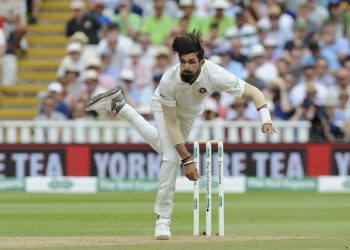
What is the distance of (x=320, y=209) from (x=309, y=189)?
10.5 ft

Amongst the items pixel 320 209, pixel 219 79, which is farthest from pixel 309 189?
pixel 219 79

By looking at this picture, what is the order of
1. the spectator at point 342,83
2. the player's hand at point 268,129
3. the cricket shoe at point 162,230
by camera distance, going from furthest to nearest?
the spectator at point 342,83
the cricket shoe at point 162,230
the player's hand at point 268,129

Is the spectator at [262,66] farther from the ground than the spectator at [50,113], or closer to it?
farther from the ground

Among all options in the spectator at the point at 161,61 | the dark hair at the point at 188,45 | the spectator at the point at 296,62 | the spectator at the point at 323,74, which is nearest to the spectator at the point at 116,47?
the spectator at the point at 161,61

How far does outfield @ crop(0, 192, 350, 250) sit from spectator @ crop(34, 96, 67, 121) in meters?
1.49

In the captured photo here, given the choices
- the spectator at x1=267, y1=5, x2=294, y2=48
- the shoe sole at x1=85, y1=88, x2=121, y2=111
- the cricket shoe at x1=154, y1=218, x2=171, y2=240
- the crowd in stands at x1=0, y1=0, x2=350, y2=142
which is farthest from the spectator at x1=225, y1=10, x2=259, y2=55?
the cricket shoe at x1=154, y1=218, x2=171, y2=240

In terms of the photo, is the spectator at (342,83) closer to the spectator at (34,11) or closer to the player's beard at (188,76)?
the spectator at (34,11)

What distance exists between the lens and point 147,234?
9883mm

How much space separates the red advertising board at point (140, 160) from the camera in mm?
16688

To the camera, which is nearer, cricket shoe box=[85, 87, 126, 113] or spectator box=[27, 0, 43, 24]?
cricket shoe box=[85, 87, 126, 113]

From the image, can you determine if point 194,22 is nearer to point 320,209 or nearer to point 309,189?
point 309,189

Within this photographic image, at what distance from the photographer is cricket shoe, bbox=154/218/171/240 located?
8.98 m

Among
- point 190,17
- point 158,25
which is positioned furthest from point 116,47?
point 190,17

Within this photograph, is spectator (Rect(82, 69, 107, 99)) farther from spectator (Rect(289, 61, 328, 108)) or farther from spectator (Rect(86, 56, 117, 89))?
spectator (Rect(289, 61, 328, 108))
